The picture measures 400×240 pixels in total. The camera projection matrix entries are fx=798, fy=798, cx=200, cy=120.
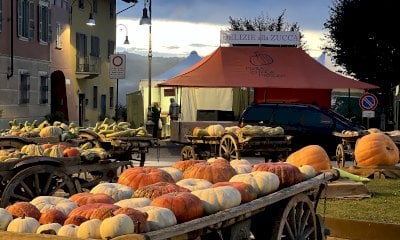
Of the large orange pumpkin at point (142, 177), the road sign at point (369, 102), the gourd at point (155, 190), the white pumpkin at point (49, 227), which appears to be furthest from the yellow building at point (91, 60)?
the white pumpkin at point (49, 227)

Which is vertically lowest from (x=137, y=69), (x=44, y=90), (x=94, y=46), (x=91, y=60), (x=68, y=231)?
(x=68, y=231)

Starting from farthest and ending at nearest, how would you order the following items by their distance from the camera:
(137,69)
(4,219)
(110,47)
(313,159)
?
(137,69) → (110,47) → (313,159) → (4,219)

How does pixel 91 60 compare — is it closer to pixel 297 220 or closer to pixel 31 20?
pixel 31 20

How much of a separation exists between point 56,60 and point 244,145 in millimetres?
25939

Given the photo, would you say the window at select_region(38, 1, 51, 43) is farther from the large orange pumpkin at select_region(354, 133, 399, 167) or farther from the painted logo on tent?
the large orange pumpkin at select_region(354, 133, 399, 167)

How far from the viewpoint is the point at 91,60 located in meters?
49.9

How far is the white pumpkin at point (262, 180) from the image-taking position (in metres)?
7.72

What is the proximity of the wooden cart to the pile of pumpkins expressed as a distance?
33.8 ft

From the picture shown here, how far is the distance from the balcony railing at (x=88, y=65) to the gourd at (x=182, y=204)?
41.7 metres

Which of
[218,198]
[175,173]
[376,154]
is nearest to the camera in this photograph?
[218,198]

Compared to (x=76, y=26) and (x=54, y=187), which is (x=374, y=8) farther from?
(x=54, y=187)

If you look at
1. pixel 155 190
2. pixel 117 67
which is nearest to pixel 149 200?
pixel 155 190

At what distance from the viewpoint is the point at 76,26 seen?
48438 millimetres

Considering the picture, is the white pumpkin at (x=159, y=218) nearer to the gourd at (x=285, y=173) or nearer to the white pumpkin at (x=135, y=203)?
the white pumpkin at (x=135, y=203)
